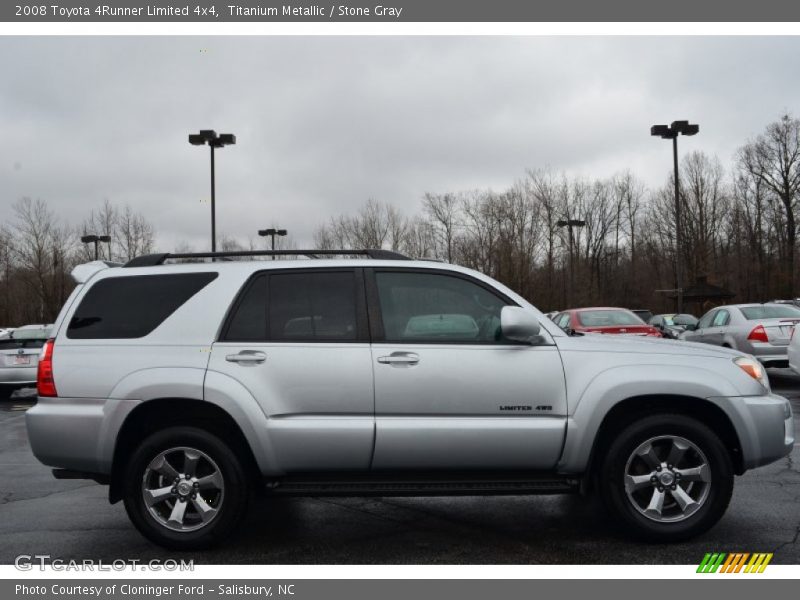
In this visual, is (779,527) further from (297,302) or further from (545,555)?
(297,302)

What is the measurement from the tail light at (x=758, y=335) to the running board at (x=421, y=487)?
1077cm

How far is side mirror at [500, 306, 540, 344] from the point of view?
4949mm

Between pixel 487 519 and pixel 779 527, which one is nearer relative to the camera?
pixel 779 527

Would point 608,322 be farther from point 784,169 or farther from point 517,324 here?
point 784,169

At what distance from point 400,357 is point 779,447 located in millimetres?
2567

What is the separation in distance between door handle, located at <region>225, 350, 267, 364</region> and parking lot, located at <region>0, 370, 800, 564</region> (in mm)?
1230

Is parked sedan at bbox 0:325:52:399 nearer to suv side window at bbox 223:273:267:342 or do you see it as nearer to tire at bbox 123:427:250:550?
tire at bbox 123:427:250:550

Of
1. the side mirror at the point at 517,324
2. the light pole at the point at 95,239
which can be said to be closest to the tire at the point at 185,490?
the side mirror at the point at 517,324

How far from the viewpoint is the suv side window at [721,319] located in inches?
634

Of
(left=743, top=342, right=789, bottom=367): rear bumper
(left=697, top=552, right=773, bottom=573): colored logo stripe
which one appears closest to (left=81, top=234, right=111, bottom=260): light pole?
(left=743, top=342, right=789, bottom=367): rear bumper

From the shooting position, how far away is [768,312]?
605 inches

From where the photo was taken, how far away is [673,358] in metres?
5.18

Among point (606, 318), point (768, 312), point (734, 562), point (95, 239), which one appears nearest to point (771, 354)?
point (768, 312)

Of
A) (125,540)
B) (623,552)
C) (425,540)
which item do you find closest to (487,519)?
(425,540)
